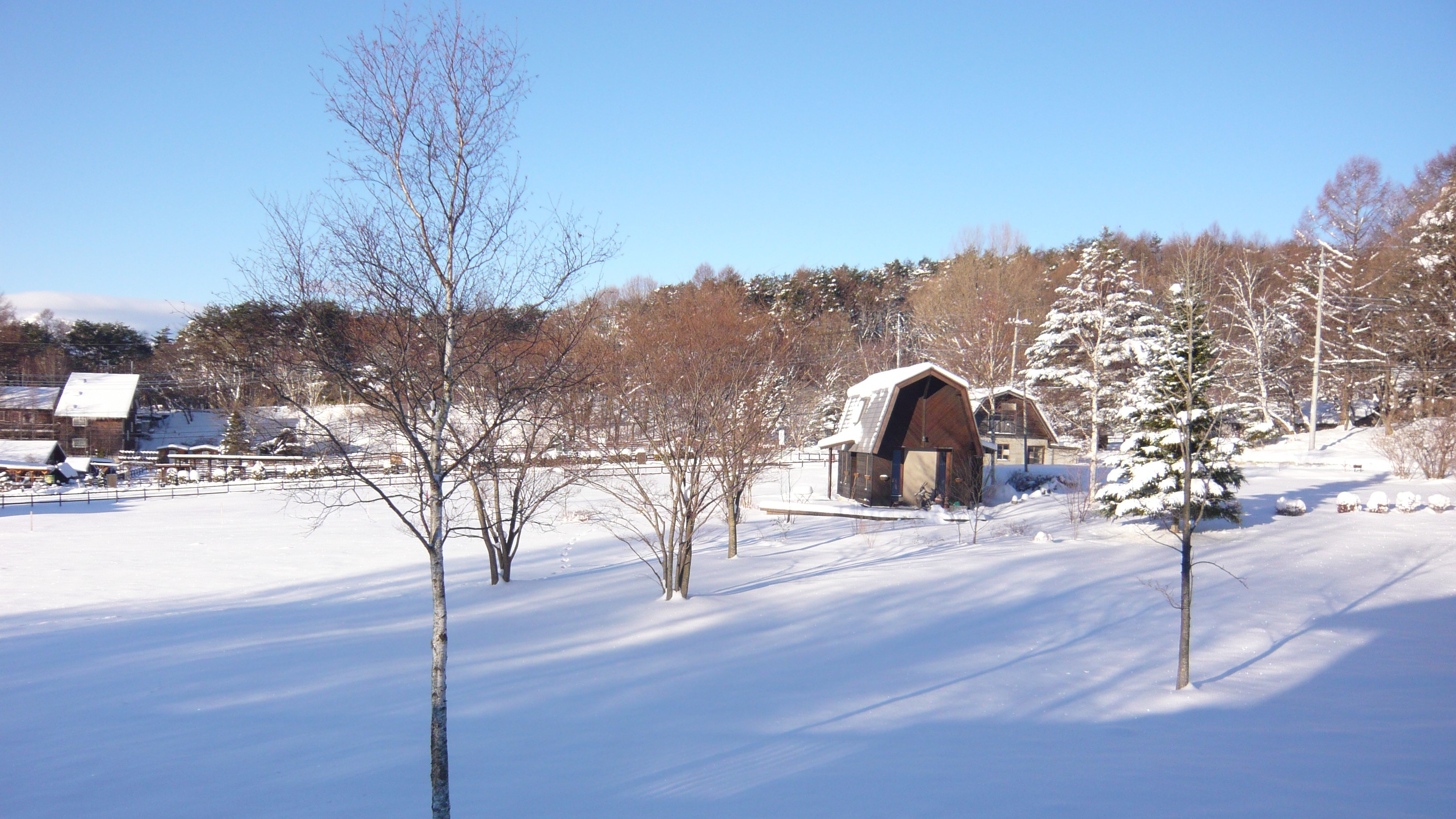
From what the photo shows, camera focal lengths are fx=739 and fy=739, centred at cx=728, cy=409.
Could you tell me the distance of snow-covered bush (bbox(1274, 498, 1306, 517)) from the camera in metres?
19.9

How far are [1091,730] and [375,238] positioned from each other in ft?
27.9

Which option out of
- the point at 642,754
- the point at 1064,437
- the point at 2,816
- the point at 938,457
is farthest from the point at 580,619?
the point at 1064,437

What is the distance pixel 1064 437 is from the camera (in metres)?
42.8

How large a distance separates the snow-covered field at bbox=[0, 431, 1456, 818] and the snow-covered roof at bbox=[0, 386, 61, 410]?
40.9m

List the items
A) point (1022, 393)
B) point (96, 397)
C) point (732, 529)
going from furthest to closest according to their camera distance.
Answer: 1. point (96, 397)
2. point (1022, 393)
3. point (732, 529)

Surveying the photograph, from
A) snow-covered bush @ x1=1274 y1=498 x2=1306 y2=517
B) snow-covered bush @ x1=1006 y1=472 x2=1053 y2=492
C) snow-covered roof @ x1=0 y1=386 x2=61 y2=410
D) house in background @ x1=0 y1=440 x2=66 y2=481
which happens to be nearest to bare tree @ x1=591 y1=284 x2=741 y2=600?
snow-covered bush @ x1=1274 y1=498 x2=1306 y2=517

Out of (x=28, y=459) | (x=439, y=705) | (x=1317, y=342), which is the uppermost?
(x=1317, y=342)

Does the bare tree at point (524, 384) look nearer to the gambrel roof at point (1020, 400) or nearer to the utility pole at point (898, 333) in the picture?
the gambrel roof at point (1020, 400)

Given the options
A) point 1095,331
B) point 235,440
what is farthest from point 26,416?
point 1095,331

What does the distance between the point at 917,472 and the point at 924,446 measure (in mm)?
1072

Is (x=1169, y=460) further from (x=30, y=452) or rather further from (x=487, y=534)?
(x=30, y=452)

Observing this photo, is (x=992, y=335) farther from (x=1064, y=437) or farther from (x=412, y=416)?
(x=412, y=416)

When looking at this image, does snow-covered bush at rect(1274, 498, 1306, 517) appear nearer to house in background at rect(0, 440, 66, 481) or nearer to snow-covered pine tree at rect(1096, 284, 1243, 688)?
snow-covered pine tree at rect(1096, 284, 1243, 688)

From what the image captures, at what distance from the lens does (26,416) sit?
159 ft
